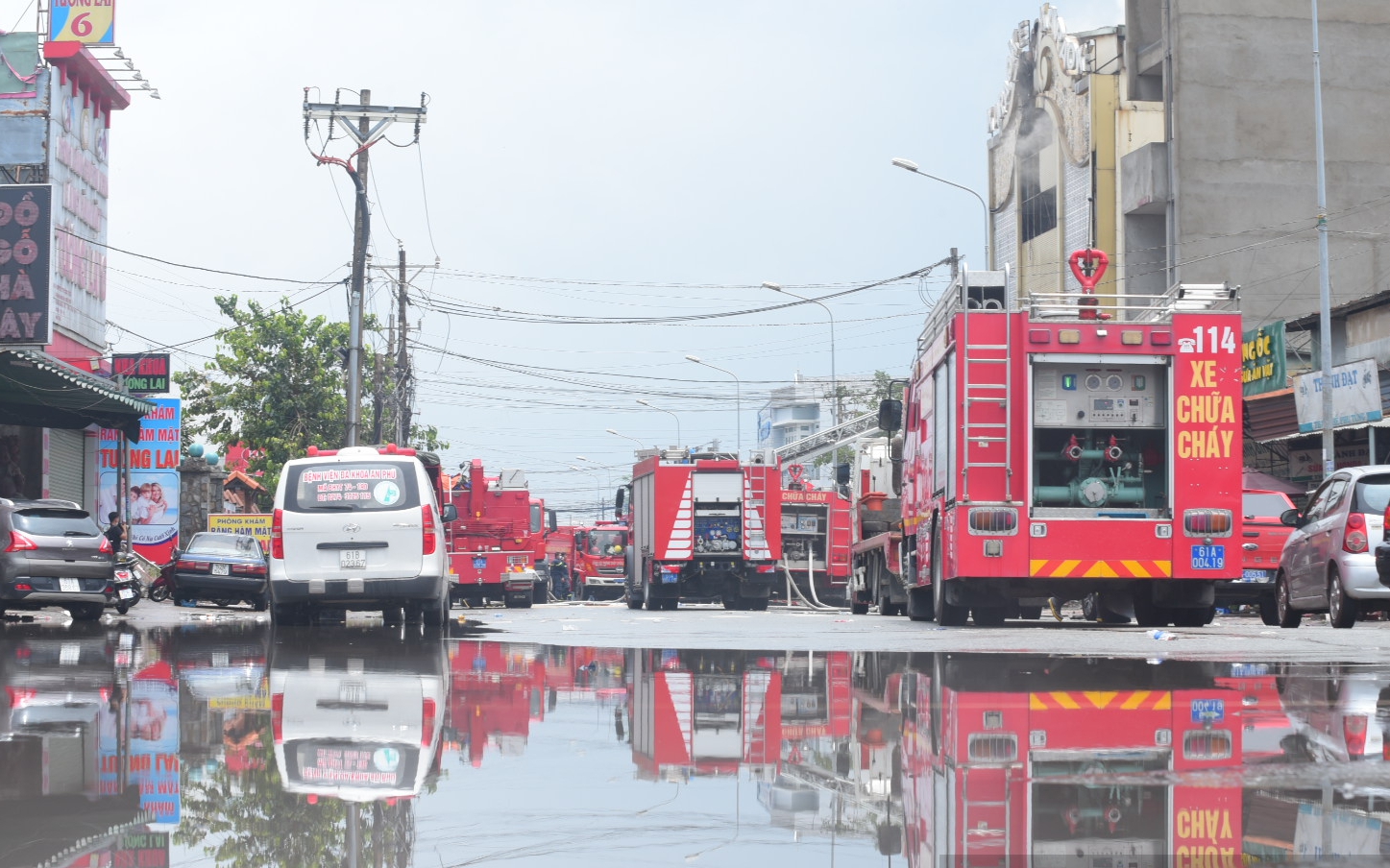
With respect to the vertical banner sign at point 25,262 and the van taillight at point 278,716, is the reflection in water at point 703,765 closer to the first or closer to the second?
the van taillight at point 278,716

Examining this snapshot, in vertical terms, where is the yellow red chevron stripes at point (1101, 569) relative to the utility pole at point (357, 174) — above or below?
below

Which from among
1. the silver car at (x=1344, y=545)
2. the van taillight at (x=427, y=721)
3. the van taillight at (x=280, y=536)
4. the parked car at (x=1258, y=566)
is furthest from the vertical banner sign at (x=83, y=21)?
the van taillight at (x=427, y=721)

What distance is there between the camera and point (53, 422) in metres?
32.3

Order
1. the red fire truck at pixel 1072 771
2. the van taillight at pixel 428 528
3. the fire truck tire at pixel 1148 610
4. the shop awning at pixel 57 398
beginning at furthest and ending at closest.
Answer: the shop awning at pixel 57 398, the fire truck tire at pixel 1148 610, the van taillight at pixel 428 528, the red fire truck at pixel 1072 771

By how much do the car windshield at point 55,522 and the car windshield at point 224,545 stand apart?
20.5 feet

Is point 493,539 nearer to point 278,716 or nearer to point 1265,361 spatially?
point 1265,361

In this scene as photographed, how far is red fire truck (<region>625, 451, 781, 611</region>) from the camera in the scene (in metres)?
33.0

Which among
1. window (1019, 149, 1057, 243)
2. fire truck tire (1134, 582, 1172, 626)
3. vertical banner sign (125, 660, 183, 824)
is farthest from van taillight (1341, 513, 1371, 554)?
window (1019, 149, 1057, 243)

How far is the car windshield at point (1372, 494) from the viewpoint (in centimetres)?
Answer: 1695

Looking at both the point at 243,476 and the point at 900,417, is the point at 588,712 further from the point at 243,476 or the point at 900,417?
the point at 243,476

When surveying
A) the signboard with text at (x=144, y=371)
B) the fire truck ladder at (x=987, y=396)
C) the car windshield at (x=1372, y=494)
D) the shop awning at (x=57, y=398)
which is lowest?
the car windshield at (x=1372, y=494)

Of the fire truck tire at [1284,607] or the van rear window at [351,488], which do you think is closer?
the van rear window at [351,488]

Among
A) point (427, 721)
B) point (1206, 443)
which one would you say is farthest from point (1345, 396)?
point (427, 721)

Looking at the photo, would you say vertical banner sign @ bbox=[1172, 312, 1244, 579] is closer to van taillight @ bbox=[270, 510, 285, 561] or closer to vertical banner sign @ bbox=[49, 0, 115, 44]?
van taillight @ bbox=[270, 510, 285, 561]
